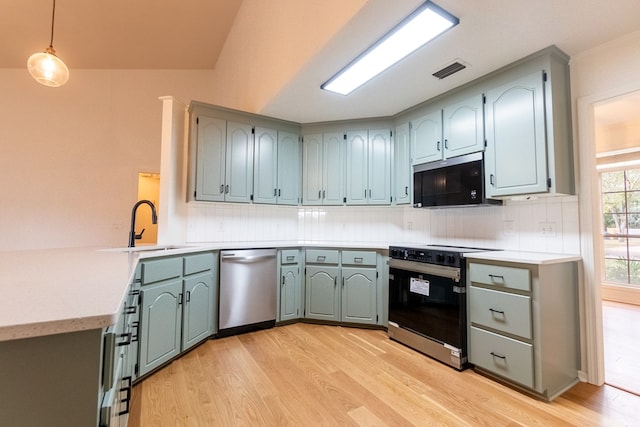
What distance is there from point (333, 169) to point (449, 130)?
4.40ft

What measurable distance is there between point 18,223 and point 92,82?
237cm

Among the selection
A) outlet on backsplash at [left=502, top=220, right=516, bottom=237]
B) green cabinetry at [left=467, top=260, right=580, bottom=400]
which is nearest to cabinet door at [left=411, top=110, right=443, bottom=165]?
outlet on backsplash at [left=502, top=220, right=516, bottom=237]

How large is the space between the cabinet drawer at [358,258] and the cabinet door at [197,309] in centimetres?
135

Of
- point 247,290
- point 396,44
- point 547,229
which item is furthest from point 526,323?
point 247,290

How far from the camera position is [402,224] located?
3.69m

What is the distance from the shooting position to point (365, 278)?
3160 millimetres

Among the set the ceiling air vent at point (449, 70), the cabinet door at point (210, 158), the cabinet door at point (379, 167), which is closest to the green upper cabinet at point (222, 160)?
the cabinet door at point (210, 158)

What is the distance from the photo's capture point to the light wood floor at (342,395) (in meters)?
1.72

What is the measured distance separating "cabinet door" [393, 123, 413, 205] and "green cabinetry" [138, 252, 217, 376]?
2.06m

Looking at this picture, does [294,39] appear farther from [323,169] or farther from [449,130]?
[449,130]

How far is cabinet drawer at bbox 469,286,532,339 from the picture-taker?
1.99 meters

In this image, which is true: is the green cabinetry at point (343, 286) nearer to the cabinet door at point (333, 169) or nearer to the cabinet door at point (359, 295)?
the cabinet door at point (359, 295)

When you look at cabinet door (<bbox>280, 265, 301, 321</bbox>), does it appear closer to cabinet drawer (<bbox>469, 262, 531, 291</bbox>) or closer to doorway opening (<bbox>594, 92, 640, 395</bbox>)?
cabinet drawer (<bbox>469, 262, 531, 291</bbox>)

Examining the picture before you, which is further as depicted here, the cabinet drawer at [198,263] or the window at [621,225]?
the window at [621,225]
